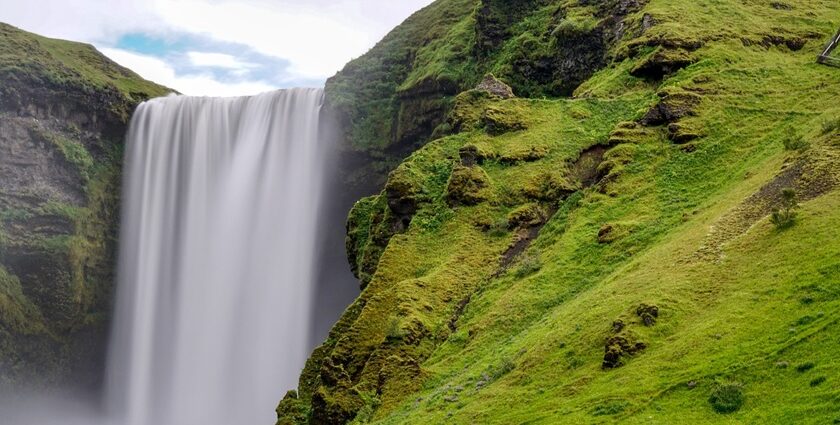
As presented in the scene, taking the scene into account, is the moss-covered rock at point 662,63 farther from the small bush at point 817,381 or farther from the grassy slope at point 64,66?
the grassy slope at point 64,66

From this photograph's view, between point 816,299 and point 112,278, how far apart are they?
193 feet

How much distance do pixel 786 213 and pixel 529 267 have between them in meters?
8.44

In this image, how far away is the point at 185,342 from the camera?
6062cm

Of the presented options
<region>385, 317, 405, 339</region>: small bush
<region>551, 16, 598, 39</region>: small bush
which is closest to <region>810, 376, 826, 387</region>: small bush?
<region>385, 317, 405, 339</region>: small bush

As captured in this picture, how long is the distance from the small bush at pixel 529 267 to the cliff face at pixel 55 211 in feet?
152

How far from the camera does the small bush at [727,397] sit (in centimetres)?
1526

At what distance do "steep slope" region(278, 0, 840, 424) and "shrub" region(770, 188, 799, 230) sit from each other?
8 cm

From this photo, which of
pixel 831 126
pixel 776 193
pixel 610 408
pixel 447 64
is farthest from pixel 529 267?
pixel 447 64

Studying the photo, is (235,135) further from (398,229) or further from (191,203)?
(398,229)

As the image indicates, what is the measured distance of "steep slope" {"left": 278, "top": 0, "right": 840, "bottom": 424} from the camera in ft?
55.9

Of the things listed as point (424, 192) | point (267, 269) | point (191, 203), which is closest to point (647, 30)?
point (424, 192)

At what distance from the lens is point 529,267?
2659 centimetres

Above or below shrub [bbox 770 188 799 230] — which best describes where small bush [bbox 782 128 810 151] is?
above

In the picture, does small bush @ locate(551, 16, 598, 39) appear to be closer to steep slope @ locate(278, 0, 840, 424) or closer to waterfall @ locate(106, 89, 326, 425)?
steep slope @ locate(278, 0, 840, 424)
